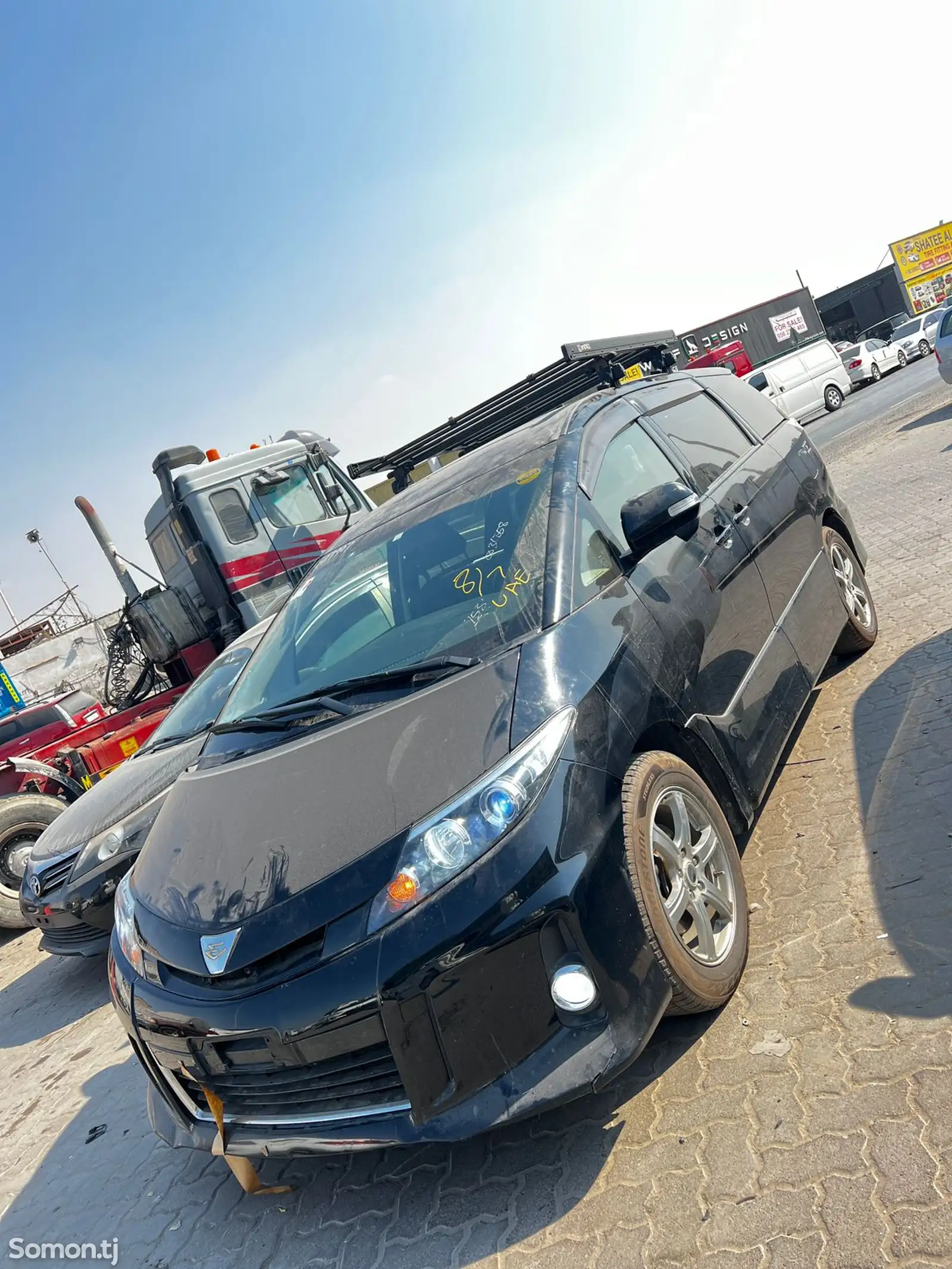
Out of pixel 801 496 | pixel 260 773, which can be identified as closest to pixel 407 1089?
pixel 260 773

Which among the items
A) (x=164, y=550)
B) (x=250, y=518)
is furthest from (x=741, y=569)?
(x=164, y=550)

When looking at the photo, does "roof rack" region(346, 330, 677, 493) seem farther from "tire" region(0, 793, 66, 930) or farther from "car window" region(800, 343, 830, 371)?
"car window" region(800, 343, 830, 371)

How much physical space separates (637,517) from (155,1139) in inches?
117

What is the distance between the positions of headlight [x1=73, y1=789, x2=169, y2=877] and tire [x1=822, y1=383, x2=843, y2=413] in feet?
75.2

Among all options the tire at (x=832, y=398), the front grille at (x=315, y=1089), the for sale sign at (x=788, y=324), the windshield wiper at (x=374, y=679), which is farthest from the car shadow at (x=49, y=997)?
the for sale sign at (x=788, y=324)

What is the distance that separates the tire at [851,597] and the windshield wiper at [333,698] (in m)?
2.71

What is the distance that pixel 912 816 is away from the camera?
3.33 metres

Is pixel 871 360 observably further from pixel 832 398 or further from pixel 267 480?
pixel 267 480

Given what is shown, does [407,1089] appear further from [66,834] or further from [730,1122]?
[66,834]

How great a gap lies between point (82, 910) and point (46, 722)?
4715mm

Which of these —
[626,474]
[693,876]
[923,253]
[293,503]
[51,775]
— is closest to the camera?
[693,876]

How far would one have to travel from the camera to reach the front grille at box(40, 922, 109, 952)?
5.39m

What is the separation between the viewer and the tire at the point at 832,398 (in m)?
24.2

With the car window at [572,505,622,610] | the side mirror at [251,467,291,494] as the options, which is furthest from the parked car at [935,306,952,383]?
the car window at [572,505,622,610]
